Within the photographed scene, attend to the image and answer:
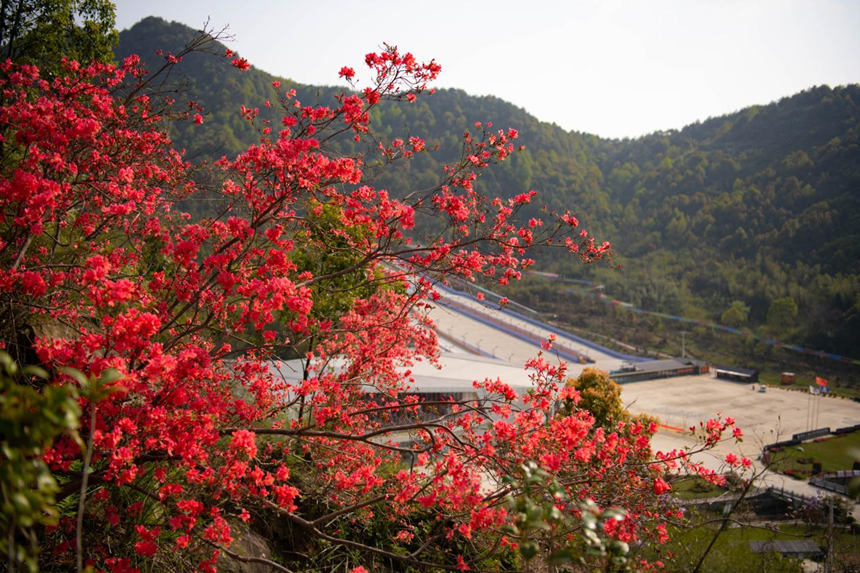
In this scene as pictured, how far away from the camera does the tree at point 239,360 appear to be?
2.31 metres

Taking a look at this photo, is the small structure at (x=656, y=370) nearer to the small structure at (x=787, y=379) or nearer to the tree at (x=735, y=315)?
the small structure at (x=787, y=379)

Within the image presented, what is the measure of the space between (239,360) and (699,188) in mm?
71964

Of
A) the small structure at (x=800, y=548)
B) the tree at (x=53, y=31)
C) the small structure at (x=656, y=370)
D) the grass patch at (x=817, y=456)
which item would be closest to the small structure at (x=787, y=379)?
the small structure at (x=656, y=370)

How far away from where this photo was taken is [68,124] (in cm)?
304

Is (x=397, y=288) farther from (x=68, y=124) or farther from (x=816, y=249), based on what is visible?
(x=816, y=249)

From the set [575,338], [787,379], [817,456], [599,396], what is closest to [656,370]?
[575,338]

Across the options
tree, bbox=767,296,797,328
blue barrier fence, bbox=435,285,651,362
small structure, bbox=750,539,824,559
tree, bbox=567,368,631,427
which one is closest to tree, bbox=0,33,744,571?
tree, bbox=567,368,631,427

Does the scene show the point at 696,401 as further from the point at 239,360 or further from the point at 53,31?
the point at 53,31

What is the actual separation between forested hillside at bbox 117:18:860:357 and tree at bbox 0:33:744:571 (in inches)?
1043

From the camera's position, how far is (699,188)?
213 ft

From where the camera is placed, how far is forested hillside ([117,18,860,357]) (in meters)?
41.0

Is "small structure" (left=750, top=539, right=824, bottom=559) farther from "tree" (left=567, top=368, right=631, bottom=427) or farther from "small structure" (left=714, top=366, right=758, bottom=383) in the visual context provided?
"small structure" (left=714, top=366, right=758, bottom=383)

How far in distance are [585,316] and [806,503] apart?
30.8 metres

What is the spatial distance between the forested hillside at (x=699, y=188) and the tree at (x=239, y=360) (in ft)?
86.9
